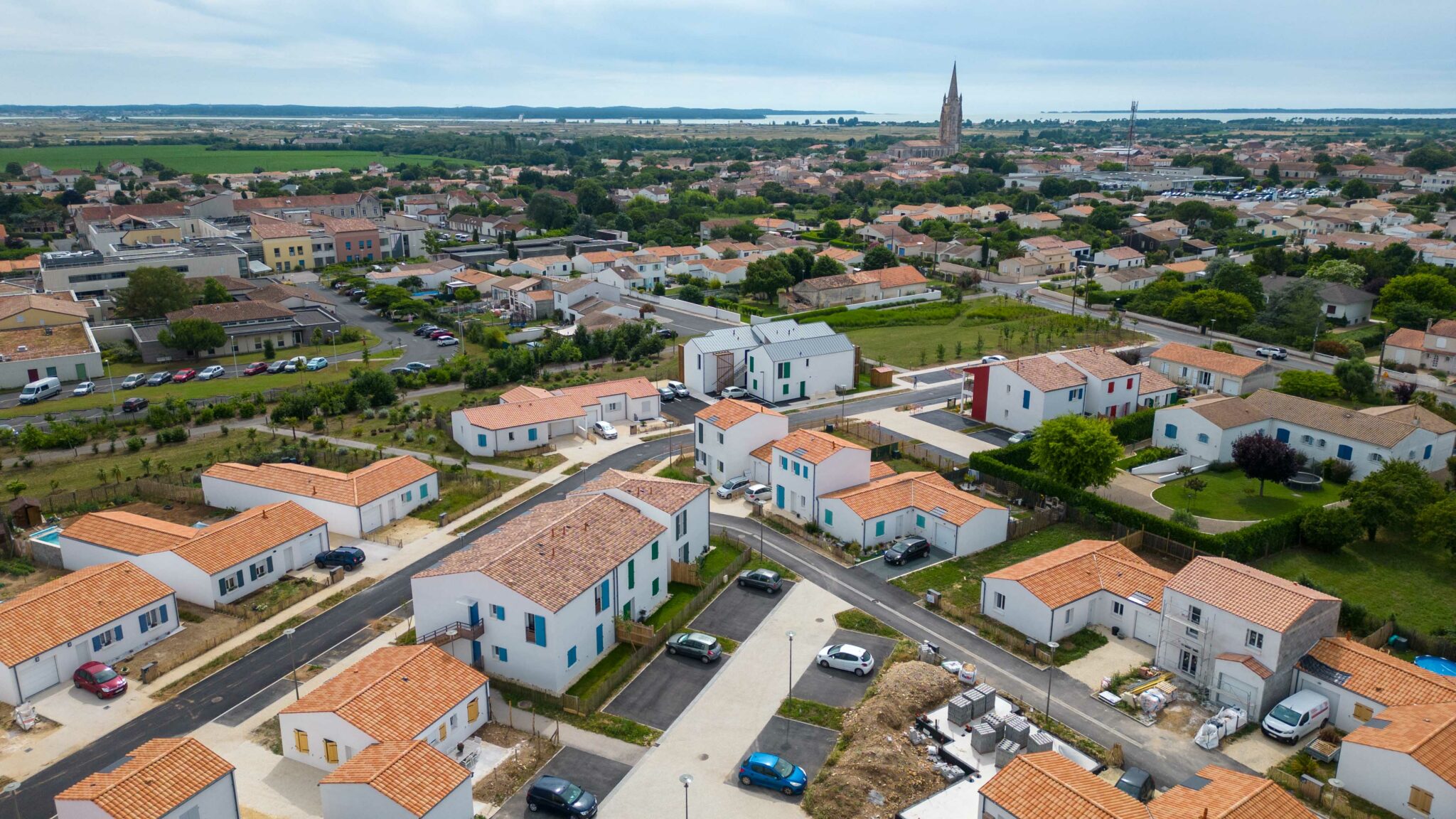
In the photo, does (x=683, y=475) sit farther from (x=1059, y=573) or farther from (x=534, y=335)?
(x=534, y=335)

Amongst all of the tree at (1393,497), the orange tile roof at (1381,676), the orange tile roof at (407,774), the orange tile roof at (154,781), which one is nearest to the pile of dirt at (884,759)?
the orange tile roof at (407,774)

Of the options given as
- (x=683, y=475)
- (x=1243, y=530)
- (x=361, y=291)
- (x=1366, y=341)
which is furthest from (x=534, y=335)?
(x=1366, y=341)

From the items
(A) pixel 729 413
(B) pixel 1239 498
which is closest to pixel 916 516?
(A) pixel 729 413

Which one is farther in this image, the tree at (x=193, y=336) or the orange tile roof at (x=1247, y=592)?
the tree at (x=193, y=336)

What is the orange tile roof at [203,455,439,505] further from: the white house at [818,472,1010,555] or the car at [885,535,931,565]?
the car at [885,535,931,565]

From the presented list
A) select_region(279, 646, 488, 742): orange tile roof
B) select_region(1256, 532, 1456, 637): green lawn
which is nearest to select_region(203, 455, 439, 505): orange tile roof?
select_region(279, 646, 488, 742): orange tile roof

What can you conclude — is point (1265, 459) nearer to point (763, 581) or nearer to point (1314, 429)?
point (1314, 429)

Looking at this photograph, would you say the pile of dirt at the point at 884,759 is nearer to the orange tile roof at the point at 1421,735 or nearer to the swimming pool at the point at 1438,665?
the orange tile roof at the point at 1421,735

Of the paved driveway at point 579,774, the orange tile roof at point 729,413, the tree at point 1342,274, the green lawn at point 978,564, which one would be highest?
the tree at point 1342,274
